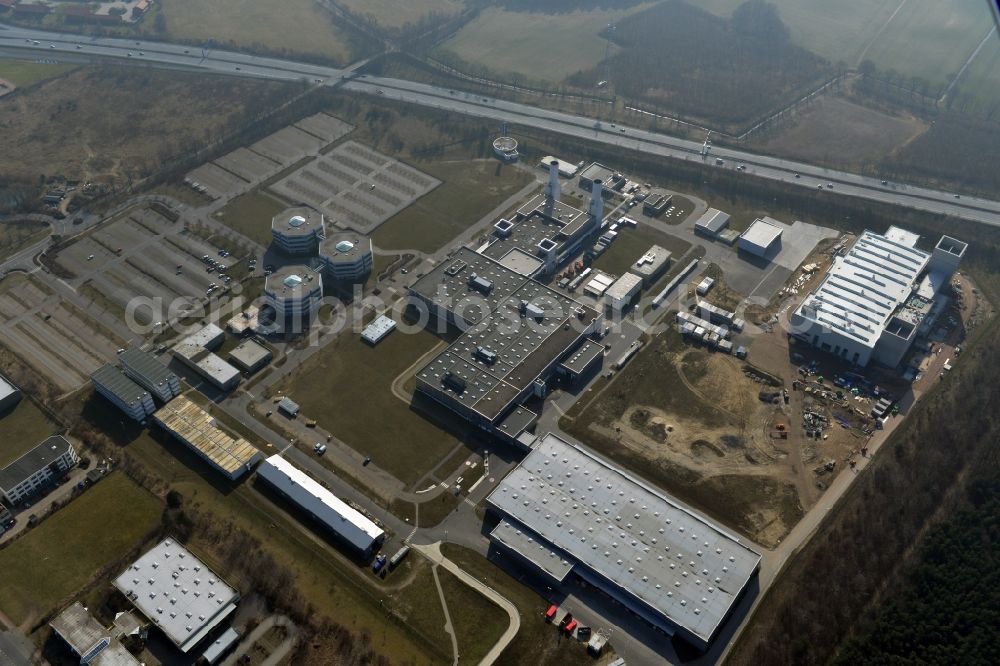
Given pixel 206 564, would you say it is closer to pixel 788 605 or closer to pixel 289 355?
pixel 289 355

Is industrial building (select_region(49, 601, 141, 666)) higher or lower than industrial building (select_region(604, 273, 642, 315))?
lower

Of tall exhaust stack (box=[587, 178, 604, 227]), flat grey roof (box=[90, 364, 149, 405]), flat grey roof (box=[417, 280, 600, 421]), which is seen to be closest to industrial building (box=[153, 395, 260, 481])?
flat grey roof (box=[90, 364, 149, 405])

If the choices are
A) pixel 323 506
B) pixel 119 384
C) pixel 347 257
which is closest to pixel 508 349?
pixel 347 257

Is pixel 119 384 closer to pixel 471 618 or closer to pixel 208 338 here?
pixel 208 338

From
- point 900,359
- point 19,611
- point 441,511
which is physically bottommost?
point 19,611

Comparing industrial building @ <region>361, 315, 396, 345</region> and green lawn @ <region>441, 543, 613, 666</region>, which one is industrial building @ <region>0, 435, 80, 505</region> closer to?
industrial building @ <region>361, 315, 396, 345</region>

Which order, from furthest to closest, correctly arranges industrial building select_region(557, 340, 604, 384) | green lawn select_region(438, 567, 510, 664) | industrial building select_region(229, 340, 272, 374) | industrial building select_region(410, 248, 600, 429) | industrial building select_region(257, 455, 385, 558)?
1. industrial building select_region(229, 340, 272, 374)
2. industrial building select_region(557, 340, 604, 384)
3. industrial building select_region(410, 248, 600, 429)
4. industrial building select_region(257, 455, 385, 558)
5. green lawn select_region(438, 567, 510, 664)

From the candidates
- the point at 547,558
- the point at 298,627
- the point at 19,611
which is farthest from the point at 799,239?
the point at 19,611
